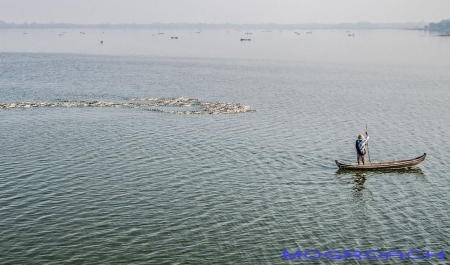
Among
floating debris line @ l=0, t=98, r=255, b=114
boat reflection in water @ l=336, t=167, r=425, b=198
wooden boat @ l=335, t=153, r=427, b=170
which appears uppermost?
floating debris line @ l=0, t=98, r=255, b=114

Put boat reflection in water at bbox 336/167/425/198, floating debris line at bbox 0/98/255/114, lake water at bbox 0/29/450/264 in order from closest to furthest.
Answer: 1. lake water at bbox 0/29/450/264
2. boat reflection in water at bbox 336/167/425/198
3. floating debris line at bbox 0/98/255/114

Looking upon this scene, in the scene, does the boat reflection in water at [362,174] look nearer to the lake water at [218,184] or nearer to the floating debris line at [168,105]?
the lake water at [218,184]

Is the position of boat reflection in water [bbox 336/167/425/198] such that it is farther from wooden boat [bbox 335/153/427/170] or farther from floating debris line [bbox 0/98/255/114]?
floating debris line [bbox 0/98/255/114]

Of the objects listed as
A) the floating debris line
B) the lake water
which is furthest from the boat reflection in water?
the floating debris line

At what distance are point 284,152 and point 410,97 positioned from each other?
44.8 metres

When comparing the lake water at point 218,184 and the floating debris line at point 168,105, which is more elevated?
the floating debris line at point 168,105

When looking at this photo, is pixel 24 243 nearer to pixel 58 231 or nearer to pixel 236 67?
pixel 58 231

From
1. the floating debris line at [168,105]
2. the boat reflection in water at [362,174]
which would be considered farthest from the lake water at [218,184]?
the floating debris line at [168,105]

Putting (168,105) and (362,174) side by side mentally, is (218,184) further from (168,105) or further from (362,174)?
(168,105)

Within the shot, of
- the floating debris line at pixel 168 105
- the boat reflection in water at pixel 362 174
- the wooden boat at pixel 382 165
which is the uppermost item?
the floating debris line at pixel 168 105

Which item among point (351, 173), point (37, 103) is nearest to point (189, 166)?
point (351, 173)

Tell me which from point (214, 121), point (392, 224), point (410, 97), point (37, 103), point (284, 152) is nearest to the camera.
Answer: point (392, 224)

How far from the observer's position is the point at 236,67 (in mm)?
139875

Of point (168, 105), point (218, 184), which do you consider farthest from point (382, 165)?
point (168, 105)
